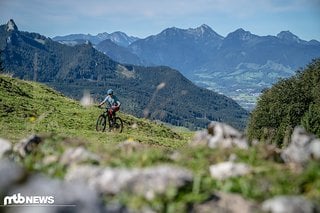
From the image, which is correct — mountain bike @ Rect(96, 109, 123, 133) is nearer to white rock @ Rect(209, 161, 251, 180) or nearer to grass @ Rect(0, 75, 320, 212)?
grass @ Rect(0, 75, 320, 212)

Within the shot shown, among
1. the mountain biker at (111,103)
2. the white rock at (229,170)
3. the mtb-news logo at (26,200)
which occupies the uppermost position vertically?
the mountain biker at (111,103)

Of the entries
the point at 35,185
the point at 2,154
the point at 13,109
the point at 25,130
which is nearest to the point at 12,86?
the point at 13,109

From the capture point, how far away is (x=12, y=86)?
126ft

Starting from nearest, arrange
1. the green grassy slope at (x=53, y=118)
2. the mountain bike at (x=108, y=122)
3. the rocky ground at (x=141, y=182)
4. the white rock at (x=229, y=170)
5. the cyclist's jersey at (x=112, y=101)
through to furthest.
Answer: the rocky ground at (x=141, y=182), the white rock at (x=229, y=170), the green grassy slope at (x=53, y=118), the cyclist's jersey at (x=112, y=101), the mountain bike at (x=108, y=122)

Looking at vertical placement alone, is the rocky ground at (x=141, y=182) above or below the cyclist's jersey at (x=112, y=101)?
below

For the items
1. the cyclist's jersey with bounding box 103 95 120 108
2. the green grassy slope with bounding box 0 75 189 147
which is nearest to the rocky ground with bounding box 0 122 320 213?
the green grassy slope with bounding box 0 75 189 147

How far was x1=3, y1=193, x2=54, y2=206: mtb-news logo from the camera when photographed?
276 inches

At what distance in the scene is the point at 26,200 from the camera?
7.12 m

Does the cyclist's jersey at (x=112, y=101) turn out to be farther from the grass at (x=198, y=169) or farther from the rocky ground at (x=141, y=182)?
the rocky ground at (x=141, y=182)

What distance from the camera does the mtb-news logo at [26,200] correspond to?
701cm

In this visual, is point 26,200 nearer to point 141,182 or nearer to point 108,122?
point 141,182

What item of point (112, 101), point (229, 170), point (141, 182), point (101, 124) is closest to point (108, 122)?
point (101, 124)

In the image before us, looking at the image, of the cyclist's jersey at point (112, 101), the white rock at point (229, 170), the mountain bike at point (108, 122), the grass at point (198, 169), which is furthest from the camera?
the mountain bike at point (108, 122)

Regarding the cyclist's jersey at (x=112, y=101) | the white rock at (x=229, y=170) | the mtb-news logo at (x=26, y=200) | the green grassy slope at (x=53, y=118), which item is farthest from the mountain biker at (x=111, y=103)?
the mtb-news logo at (x=26, y=200)
